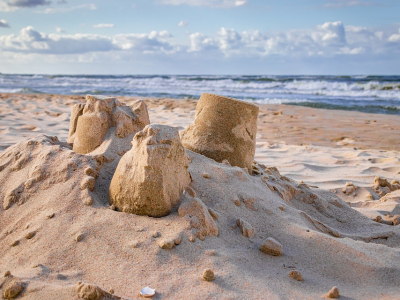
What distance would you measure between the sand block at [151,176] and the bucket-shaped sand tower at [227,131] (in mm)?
823

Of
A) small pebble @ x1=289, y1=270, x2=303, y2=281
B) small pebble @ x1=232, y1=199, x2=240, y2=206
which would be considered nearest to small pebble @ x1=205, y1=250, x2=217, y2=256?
small pebble @ x1=289, y1=270, x2=303, y2=281

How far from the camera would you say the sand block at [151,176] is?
2.14 m

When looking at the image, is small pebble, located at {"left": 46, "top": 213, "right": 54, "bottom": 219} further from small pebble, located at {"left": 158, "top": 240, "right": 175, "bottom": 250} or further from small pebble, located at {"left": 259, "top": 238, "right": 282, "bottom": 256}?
small pebble, located at {"left": 259, "top": 238, "right": 282, "bottom": 256}

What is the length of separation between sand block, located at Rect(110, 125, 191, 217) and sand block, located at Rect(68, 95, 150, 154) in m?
0.63

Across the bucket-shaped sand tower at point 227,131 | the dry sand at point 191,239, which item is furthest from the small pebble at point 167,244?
the bucket-shaped sand tower at point 227,131

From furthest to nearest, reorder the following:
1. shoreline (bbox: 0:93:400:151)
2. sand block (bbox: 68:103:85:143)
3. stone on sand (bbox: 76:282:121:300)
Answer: shoreline (bbox: 0:93:400:151)
sand block (bbox: 68:103:85:143)
stone on sand (bbox: 76:282:121:300)

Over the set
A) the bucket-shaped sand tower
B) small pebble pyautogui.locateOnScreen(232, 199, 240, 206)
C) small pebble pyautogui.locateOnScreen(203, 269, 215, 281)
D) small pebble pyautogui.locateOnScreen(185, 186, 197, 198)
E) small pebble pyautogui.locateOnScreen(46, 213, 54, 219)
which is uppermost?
the bucket-shaped sand tower

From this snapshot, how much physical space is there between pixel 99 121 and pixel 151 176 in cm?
91

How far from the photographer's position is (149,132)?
222cm

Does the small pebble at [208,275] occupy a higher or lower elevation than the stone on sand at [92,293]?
lower

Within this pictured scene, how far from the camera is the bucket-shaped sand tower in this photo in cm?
305

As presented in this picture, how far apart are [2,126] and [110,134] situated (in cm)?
445

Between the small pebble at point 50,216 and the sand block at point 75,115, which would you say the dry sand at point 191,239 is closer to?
the small pebble at point 50,216

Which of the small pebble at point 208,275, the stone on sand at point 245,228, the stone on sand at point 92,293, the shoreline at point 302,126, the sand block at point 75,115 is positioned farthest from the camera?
the shoreline at point 302,126
